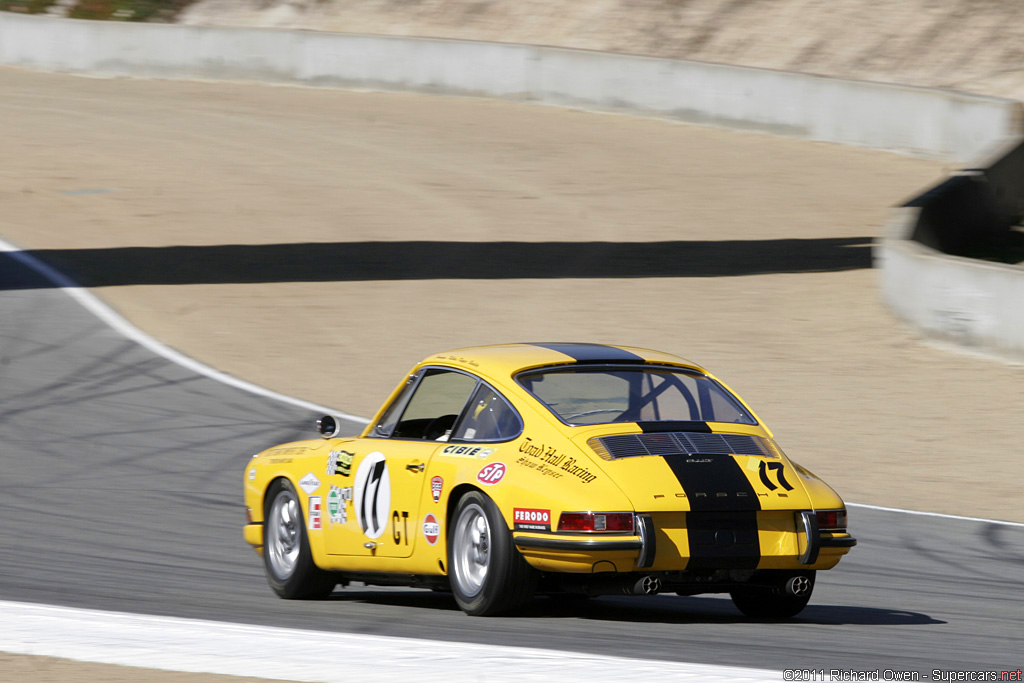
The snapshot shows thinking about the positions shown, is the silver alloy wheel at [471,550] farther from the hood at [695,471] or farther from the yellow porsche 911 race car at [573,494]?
the hood at [695,471]

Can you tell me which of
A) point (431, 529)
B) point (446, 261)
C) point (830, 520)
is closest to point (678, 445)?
point (830, 520)

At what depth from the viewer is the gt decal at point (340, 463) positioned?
845 centimetres

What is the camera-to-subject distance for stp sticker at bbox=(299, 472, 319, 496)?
8.69 meters

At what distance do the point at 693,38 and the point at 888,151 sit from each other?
9931mm

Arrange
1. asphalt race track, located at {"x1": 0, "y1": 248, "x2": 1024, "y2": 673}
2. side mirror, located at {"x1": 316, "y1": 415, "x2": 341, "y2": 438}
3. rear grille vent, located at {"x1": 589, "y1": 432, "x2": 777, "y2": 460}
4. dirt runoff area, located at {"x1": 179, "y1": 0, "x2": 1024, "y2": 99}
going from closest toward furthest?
1. asphalt race track, located at {"x1": 0, "y1": 248, "x2": 1024, "y2": 673}
2. rear grille vent, located at {"x1": 589, "y1": 432, "x2": 777, "y2": 460}
3. side mirror, located at {"x1": 316, "y1": 415, "x2": 341, "y2": 438}
4. dirt runoff area, located at {"x1": 179, "y1": 0, "x2": 1024, "y2": 99}

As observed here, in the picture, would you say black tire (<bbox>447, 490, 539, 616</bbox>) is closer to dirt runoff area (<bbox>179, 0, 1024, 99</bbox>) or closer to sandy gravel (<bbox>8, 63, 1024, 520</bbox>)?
sandy gravel (<bbox>8, 63, 1024, 520</bbox>)

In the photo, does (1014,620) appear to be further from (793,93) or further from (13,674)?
(793,93)

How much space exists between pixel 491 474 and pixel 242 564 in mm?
2878

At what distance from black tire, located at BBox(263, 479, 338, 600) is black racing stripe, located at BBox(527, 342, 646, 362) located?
1750mm

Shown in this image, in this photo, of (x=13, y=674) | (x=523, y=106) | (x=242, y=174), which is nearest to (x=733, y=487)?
(x=13, y=674)

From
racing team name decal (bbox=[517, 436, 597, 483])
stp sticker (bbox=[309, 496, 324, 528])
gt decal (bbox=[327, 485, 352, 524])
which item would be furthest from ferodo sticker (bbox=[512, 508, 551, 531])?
stp sticker (bbox=[309, 496, 324, 528])

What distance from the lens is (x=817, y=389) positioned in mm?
16625

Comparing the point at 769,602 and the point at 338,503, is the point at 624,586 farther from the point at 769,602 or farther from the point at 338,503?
the point at 338,503

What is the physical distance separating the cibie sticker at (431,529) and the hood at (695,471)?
0.90 m
